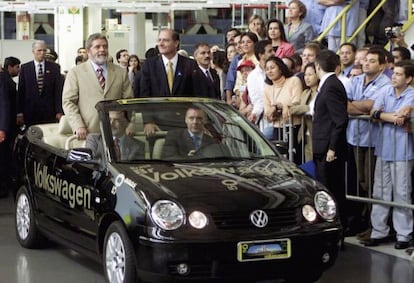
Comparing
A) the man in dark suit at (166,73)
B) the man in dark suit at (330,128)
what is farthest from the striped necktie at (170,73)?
the man in dark suit at (330,128)

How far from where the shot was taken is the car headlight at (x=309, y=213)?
6.81m

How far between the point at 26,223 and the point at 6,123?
3.41 m

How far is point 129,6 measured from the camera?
94.4 feet

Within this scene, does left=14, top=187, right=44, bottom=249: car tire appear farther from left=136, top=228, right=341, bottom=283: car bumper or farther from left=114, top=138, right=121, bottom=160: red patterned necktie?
left=136, top=228, right=341, bottom=283: car bumper

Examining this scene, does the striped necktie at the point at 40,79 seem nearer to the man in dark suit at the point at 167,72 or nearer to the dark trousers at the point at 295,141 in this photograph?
the man in dark suit at the point at 167,72

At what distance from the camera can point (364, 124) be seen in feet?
31.1

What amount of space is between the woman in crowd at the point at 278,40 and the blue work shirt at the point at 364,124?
2.49m

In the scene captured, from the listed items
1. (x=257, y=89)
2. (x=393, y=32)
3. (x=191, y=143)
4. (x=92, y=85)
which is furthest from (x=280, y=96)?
(x=393, y=32)

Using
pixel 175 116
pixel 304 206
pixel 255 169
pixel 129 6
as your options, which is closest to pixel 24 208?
pixel 175 116

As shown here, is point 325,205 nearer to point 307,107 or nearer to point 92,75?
point 307,107

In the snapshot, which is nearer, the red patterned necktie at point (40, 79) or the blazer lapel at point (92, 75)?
the blazer lapel at point (92, 75)

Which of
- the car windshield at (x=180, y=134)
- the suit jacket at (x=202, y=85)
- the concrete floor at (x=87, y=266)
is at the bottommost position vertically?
the concrete floor at (x=87, y=266)

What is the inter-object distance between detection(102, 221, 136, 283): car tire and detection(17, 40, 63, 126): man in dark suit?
5775 mm

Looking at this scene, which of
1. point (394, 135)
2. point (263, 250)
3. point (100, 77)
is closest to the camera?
point (263, 250)
